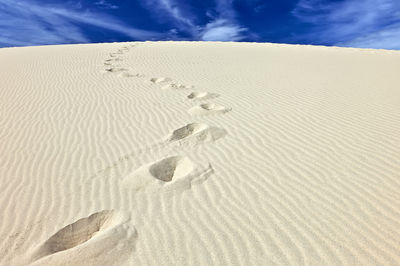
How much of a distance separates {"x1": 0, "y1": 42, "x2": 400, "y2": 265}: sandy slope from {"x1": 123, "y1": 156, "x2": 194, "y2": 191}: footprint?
2cm

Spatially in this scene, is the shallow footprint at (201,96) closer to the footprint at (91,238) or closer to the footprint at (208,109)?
the footprint at (208,109)

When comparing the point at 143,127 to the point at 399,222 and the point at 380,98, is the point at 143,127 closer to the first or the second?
the point at 399,222

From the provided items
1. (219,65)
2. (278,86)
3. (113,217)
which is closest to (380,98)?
(278,86)

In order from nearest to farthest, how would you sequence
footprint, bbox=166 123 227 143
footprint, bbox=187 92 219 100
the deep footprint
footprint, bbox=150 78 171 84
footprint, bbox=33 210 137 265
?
footprint, bbox=33 210 137 265
the deep footprint
footprint, bbox=166 123 227 143
footprint, bbox=187 92 219 100
footprint, bbox=150 78 171 84

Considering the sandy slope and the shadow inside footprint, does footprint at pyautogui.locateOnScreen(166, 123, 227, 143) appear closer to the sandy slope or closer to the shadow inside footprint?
the sandy slope

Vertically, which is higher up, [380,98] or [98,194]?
[380,98]

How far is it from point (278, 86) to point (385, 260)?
5824 millimetres

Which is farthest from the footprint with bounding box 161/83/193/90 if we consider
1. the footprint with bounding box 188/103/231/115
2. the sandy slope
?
the footprint with bounding box 188/103/231/115

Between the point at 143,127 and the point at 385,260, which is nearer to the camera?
the point at 385,260

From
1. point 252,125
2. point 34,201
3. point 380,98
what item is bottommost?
point 34,201

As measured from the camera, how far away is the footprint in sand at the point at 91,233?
7.80 ft

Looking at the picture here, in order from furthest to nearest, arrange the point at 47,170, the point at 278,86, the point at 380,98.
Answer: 1. the point at 278,86
2. the point at 380,98
3. the point at 47,170

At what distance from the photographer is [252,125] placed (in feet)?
15.8

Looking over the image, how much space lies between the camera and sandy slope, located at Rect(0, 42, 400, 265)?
2.30 meters
